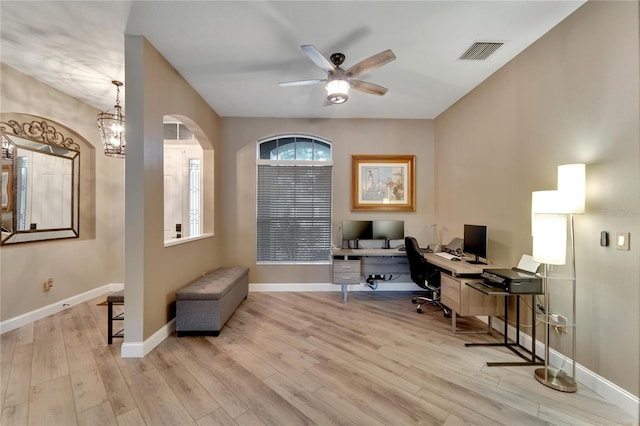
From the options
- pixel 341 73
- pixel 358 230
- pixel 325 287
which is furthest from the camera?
pixel 325 287

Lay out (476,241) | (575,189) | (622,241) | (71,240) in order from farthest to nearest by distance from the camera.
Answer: (71,240) < (476,241) < (575,189) < (622,241)

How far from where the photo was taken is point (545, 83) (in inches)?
90.3

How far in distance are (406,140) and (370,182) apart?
0.99m

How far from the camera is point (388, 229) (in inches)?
165

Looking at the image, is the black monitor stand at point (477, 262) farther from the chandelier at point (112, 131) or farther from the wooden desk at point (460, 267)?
the chandelier at point (112, 131)

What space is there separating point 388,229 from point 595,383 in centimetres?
270

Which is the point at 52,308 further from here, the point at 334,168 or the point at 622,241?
the point at 622,241

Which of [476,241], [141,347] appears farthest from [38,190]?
[476,241]

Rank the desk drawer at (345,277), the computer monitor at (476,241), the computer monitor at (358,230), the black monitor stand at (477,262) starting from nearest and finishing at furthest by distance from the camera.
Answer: the computer monitor at (476,241)
the black monitor stand at (477,262)
the desk drawer at (345,277)
the computer monitor at (358,230)

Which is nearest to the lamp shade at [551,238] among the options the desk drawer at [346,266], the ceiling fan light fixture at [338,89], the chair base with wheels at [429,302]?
the chair base with wheels at [429,302]

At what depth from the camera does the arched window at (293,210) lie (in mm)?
4355

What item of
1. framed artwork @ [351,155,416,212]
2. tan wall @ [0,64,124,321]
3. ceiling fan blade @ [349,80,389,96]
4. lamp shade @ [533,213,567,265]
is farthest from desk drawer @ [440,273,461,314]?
tan wall @ [0,64,124,321]

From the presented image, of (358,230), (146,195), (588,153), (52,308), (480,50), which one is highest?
(480,50)

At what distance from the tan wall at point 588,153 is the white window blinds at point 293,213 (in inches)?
98.3
